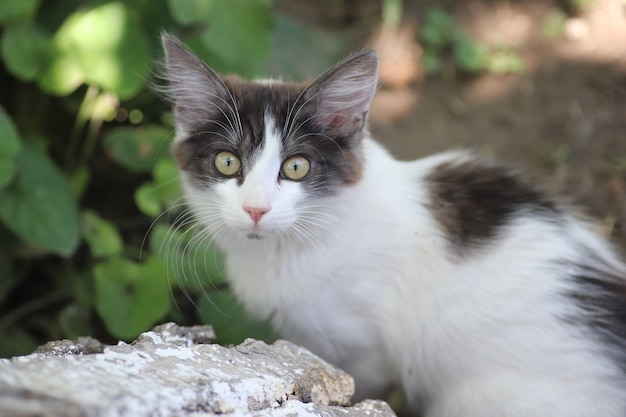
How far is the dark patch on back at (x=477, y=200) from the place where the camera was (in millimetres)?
2154

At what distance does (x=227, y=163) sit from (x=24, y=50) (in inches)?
56.7

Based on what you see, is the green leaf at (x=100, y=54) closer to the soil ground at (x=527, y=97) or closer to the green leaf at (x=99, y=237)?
the green leaf at (x=99, y=237)

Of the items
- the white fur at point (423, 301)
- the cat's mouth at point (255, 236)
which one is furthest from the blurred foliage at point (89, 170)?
the cat's mouth at point (255, 236)

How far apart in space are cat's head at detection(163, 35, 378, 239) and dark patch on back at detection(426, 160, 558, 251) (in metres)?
0.34

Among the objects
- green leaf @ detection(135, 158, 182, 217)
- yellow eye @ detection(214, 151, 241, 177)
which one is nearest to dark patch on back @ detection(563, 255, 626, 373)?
yellow eye @ detection(214, 151, 241, 177)

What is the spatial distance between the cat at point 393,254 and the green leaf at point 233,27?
668 millimetres

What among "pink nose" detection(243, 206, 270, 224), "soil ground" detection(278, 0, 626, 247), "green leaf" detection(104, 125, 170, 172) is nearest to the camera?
"pink nose" detection(243, 206, 270, 224)

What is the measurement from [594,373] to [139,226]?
230 cm

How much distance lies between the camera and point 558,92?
366 centimetres

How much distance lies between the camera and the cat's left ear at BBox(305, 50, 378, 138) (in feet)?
6.26

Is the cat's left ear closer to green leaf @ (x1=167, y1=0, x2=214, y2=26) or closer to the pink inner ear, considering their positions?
the pink inner ear

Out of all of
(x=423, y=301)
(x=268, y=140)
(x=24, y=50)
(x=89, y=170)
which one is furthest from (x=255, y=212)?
(x=89, y=170)

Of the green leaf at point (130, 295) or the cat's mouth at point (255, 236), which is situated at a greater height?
the cat's mouth at point (255, 236)

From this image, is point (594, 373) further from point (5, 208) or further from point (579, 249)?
point (5, 208)
